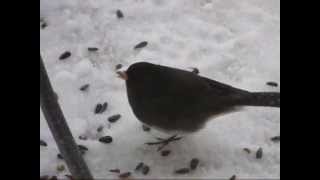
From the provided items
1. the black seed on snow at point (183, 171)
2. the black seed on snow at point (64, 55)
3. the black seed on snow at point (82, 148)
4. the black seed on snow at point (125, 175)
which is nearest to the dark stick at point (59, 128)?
the black seed on snow at point (125, 175)

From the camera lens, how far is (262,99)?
8.80 ft

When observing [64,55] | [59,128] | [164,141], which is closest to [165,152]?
[164,141]

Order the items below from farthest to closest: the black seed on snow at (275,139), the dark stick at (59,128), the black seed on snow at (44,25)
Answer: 1. the black seed on snow at (44,25)
2. the black seed on snow at (275,139)
3. the dark stick at (59,128)

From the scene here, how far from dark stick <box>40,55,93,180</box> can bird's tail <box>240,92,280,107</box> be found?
827 millimetres

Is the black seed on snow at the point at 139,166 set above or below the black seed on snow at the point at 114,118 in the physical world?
below

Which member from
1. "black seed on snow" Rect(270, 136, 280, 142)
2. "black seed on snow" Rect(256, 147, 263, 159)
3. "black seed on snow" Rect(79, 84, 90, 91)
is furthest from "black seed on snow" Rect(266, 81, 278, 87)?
"black seed on snow" Rect(79, 84, 90, 91)

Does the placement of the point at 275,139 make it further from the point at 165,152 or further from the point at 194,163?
the point at 165,152

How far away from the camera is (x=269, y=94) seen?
8.80 feet

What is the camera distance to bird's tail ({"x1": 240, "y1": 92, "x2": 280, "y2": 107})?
8.72ft

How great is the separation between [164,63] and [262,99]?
942 mm

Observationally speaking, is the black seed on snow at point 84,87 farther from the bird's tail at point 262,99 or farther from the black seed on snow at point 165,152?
the bird's tail at point 262,99

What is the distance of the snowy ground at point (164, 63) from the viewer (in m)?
2.86

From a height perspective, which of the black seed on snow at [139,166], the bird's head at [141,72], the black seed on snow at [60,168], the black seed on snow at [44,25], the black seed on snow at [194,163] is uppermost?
the bird's head at [141,72]
